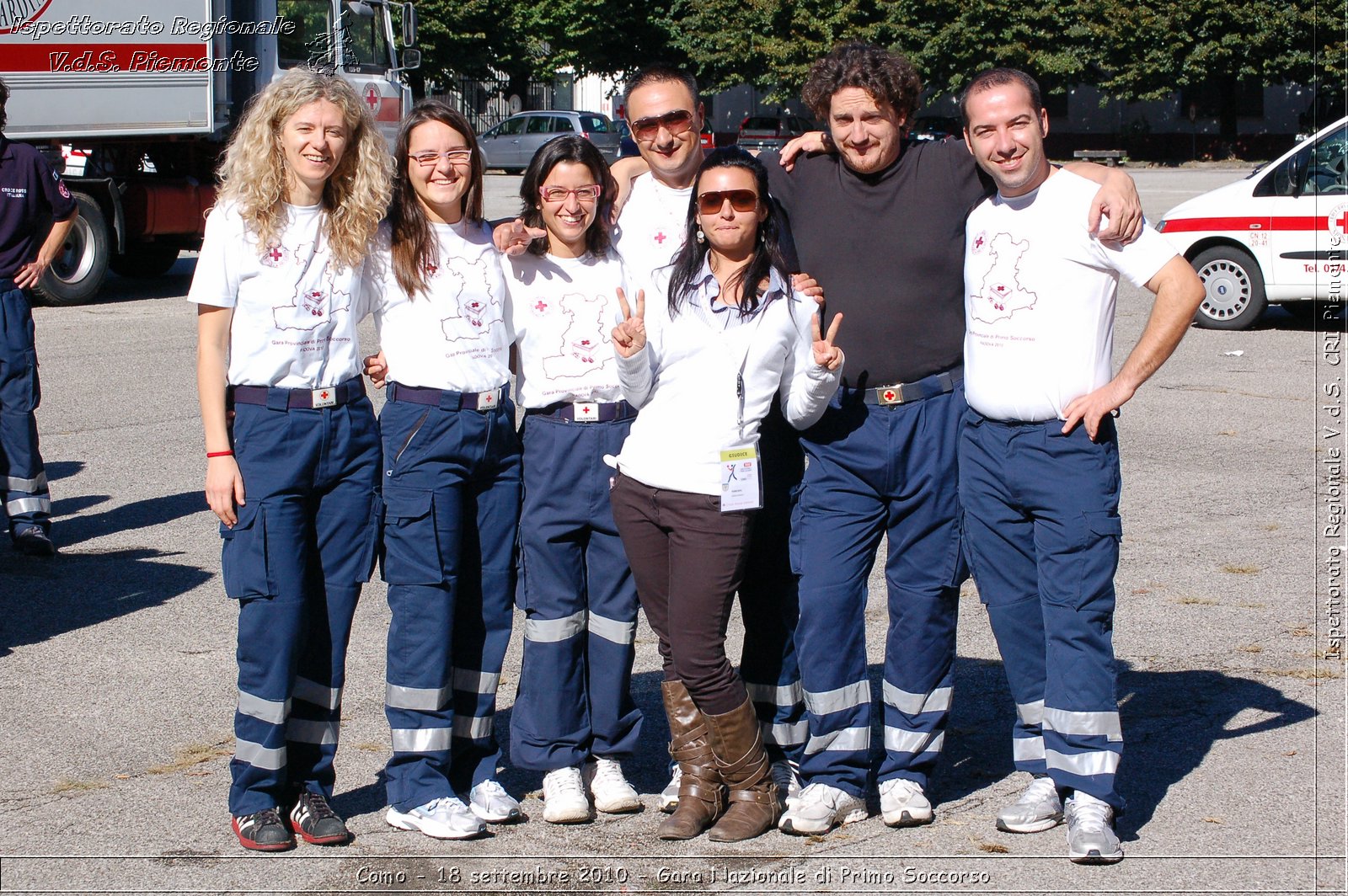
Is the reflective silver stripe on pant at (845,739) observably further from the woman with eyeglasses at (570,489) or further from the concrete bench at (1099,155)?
the concrete bench at (1099,155)

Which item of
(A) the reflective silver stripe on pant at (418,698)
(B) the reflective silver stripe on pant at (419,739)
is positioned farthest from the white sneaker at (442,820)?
(A) the reflective silver stripe on pant at (418,698)

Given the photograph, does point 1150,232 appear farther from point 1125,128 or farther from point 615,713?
point 1125,128

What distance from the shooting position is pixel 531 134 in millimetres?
38500

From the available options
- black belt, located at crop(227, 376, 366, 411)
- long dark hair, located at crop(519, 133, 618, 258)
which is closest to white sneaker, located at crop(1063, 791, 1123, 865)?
long dark hair, located at crop(519, 133, 618, 258)

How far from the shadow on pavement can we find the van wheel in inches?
390

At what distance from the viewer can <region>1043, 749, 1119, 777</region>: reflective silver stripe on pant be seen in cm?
394

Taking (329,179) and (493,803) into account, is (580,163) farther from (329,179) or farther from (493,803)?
(493,803)

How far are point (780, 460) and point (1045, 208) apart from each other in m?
1.03

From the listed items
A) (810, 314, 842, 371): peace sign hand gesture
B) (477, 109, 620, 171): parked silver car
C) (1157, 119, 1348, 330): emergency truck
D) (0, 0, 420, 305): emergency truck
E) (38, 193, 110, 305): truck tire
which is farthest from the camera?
(477, 109, 620, 171): parked silver car

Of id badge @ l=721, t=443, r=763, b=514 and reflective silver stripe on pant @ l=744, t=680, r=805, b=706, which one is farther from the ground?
id badge @ l=721, t=443, r=763, b=514

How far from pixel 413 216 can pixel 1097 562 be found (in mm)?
2123

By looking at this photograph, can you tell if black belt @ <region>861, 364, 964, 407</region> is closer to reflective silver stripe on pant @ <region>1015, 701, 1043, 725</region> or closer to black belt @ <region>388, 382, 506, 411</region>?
reflective silver stripe on pant @ <region>1015, 701, 1043, 725</region>

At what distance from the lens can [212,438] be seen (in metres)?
3.84

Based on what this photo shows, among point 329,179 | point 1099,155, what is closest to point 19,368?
point 329,179
